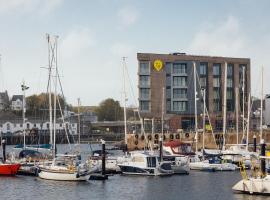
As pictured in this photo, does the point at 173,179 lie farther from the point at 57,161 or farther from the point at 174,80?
the point at 174,80

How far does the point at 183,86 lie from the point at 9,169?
7913cm

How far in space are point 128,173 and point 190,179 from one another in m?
7.52

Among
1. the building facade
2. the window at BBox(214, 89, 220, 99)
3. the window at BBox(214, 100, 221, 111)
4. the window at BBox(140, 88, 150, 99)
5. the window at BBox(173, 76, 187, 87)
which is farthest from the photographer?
the window at BBox(214, 89, 220, 99)

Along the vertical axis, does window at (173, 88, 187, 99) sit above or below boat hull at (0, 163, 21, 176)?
above

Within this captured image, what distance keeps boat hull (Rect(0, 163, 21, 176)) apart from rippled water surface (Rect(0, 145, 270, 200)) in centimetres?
98

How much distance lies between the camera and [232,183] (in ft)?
212

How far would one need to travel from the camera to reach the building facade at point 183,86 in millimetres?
139625

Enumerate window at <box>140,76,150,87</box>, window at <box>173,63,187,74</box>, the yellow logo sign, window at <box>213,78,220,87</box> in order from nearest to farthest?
the yellow logo sign
window at <box>140,76,150,87</box>
window at <box>173,63,187,74</box>
window at <box>213,78,220,87</box>

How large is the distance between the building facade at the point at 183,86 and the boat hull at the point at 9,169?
6814cm

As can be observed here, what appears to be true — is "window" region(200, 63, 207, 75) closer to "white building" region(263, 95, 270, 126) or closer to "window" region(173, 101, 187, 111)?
"window" region(173, 101, 187, 111)

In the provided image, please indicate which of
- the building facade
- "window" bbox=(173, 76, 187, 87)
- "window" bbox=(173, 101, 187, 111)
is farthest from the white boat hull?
"window" bbox=(173, 76, 187, 87)

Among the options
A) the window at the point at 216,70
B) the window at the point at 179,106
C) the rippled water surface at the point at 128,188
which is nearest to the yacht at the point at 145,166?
the rippled water surface at the point at 128,188

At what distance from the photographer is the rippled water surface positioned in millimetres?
54750

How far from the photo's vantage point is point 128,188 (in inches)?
2381
